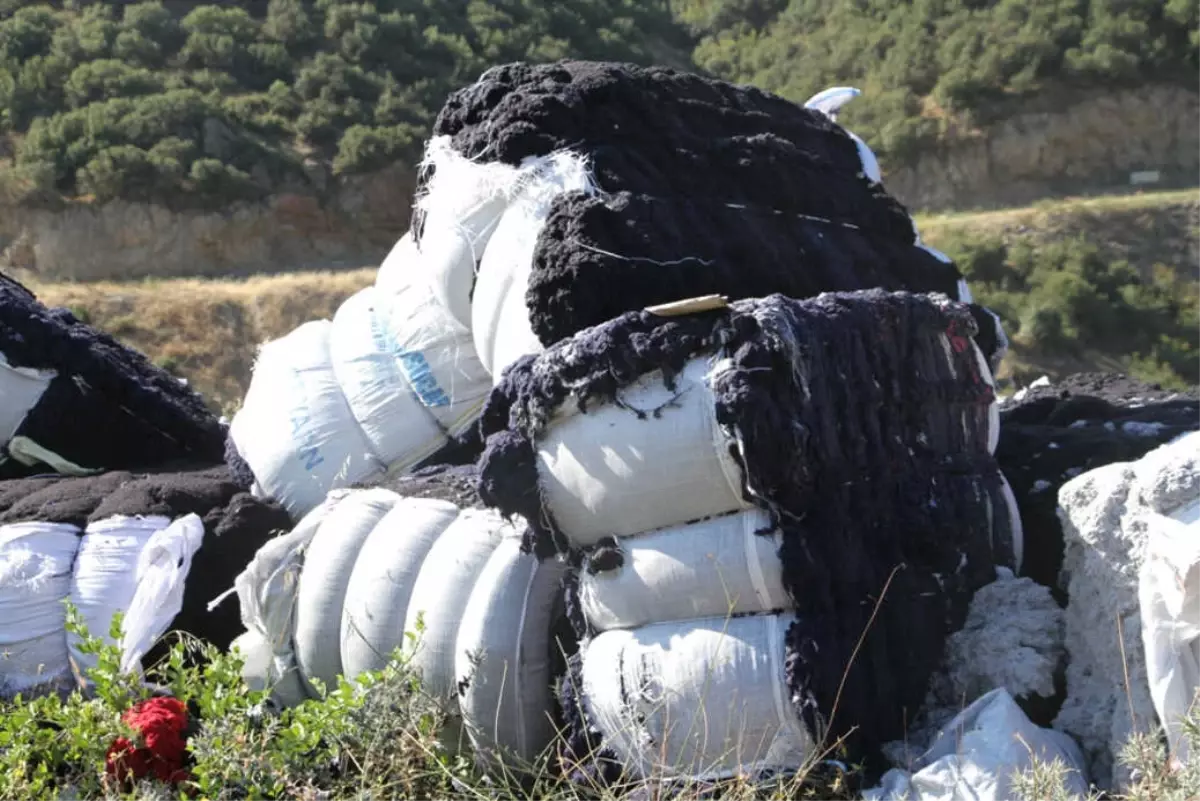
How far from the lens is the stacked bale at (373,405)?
12.0 ft

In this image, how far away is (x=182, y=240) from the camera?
70.5ft

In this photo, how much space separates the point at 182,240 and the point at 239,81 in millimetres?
5499

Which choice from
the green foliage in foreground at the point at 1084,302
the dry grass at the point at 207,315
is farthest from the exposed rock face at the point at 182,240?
the green foliage in foreground at the point at 1084,302

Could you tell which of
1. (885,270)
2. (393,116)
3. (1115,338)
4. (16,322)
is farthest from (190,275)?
(885,270)

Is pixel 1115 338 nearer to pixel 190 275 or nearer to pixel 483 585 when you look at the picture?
pixel 190 275

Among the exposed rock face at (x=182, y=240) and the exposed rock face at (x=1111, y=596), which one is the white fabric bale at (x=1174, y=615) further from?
the exposed rock face at (x=182, y=240)

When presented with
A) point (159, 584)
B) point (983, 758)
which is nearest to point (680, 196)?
point (983, 758)

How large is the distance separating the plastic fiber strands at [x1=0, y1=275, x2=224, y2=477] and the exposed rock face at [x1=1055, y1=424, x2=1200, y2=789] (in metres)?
2.79

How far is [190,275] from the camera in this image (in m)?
21.1

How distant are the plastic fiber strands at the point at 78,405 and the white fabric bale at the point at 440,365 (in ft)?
3.46

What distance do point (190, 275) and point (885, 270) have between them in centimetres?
1911

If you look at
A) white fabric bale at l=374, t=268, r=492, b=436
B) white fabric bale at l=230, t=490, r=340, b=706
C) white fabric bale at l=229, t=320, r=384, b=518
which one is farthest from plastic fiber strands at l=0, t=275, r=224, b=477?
white fabric bale at l=230, t=490, r=340, b=706

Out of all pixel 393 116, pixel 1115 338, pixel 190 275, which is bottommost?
pixel 1115 338

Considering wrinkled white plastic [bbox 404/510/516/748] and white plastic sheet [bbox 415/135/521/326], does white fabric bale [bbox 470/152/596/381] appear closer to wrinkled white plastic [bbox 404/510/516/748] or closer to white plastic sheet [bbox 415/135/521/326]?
white plastic sheet [bbox 415/135/521/326]
